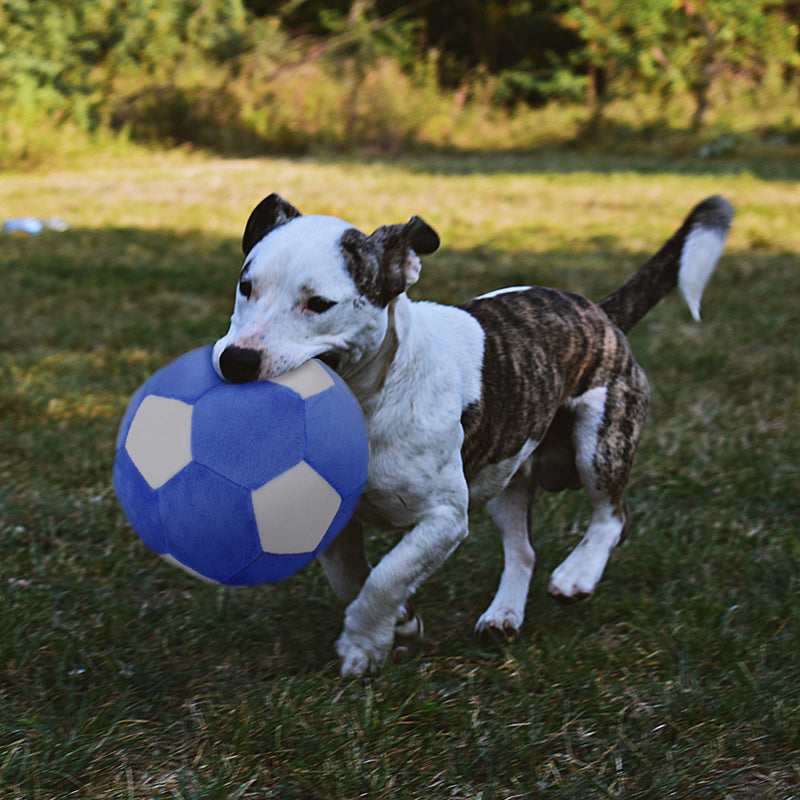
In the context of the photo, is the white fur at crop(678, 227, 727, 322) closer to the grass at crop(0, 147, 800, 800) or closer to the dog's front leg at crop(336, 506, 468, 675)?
the grass at crop(0, 147, 800, 800)

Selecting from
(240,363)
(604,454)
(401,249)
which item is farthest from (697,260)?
(240,363)

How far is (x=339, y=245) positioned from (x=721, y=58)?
53.4ft

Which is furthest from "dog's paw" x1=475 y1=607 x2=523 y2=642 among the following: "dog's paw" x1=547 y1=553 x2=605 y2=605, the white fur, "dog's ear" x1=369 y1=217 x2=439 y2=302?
the white fur

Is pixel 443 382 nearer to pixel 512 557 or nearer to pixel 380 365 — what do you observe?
pixel 380 365

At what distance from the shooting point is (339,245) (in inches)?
92.0

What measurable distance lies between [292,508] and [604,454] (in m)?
1.25

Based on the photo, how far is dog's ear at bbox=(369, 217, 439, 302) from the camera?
2.41 m

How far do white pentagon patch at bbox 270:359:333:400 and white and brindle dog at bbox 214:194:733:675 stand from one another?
0.02m

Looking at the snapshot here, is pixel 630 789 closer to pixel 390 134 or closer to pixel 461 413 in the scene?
pixel 461 413

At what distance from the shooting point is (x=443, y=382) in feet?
8.62

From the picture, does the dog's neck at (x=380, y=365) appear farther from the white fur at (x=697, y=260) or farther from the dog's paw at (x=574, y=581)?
the white fur at (x=697, y=260)

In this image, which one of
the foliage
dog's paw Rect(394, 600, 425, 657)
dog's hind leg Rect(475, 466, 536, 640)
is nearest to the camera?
dog's paw Rect(394, 600, 425, 657)

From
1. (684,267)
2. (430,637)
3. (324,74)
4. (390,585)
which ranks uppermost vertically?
(684,267)

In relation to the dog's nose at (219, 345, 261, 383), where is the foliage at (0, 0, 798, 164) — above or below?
below
